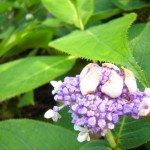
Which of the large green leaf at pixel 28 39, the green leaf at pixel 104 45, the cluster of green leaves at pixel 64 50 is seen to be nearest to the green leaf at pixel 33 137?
the cluster of green leaves at pixel 64 50

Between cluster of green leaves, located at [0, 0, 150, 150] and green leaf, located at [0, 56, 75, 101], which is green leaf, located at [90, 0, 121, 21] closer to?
cluster of green leaves, located at [0, 0, 150, 150]

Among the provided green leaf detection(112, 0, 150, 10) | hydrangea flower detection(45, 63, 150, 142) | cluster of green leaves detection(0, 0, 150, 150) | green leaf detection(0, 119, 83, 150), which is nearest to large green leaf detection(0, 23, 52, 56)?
cluster of green leaves detection(0, 0, 150, 150)

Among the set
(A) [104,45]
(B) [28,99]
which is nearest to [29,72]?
(B) [28,99]

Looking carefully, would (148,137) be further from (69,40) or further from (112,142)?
(69,40)

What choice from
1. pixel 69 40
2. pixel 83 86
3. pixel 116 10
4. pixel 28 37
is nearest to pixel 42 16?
pixel 28 37

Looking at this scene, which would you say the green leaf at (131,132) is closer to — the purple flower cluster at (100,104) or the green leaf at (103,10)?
the purple flower cluster at (100,104)

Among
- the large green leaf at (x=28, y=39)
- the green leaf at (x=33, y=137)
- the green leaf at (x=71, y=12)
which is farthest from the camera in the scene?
the large green leaf at (x=28, y=39)

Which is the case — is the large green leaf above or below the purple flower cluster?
below
